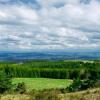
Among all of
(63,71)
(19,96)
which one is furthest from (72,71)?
(19,96)

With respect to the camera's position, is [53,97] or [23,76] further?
[23,76]

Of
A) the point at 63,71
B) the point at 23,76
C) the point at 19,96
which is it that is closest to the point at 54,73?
the point at 63,71

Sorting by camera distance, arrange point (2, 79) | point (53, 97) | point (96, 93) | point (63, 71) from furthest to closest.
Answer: point (63, 71) → point (2, 79) → point (96, 93) → point (53, 97)

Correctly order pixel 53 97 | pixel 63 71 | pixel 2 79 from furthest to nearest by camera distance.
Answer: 1. pixel 63 71
2. pixel 2 79
3. pixel 53 97

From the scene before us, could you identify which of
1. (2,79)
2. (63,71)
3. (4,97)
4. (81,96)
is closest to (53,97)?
(81,96)

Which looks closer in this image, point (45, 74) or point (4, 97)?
point (4, 97)

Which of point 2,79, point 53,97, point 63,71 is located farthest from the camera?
point 63,71

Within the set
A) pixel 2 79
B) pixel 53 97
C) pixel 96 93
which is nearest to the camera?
pixel 53 97

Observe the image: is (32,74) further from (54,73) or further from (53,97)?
(53,97)

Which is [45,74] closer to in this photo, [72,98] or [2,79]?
[2,79]
